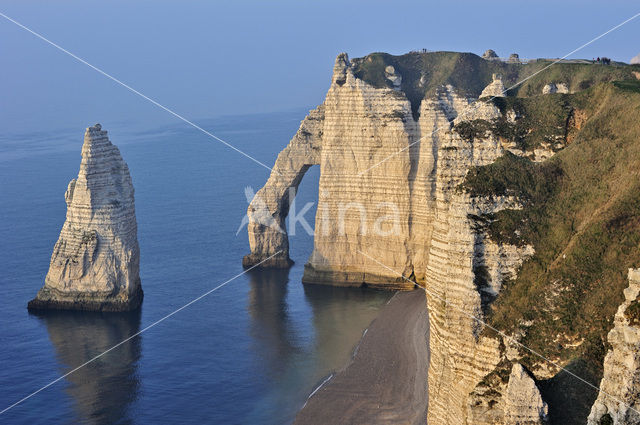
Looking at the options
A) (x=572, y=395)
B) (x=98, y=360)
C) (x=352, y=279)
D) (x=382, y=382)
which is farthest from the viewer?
(x=352, y=279)

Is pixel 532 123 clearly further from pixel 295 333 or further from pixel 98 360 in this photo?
pixel 98 360

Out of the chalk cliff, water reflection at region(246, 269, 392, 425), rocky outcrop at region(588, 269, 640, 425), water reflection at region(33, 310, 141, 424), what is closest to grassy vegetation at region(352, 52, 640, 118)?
the chalk cliff

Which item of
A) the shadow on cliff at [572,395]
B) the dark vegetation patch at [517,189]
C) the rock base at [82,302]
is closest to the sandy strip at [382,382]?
the dark vegetation patch at [517,189]

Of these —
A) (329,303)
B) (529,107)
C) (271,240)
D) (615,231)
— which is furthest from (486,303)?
(271,240)

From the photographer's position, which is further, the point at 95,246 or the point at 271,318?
the point at 271,318

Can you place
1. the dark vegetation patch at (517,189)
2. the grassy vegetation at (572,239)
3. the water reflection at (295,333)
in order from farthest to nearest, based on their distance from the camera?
the water reflection at (295,333)
the dark vegetation patch at (517,189)
the grassy vegetation at (572,239)

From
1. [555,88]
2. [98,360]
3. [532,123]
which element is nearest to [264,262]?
[98,360]

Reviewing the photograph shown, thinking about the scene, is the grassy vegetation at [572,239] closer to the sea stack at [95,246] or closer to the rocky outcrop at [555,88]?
the rocky outcrop at [555,88]
